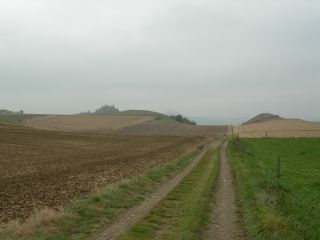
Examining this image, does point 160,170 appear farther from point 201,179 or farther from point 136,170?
point 201,179

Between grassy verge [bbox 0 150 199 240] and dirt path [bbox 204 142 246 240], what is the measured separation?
3152 millimetres

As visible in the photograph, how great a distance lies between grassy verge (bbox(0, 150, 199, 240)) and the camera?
12.2 m

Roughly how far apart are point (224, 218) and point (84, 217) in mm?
4529

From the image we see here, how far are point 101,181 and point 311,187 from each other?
1058 cm

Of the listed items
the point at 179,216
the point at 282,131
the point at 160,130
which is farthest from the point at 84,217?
the point at 160,130

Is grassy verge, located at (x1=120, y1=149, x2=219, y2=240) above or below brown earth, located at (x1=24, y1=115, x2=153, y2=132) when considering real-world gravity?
below

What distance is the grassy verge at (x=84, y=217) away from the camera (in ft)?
39.9

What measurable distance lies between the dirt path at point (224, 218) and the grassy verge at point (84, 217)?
3152mm

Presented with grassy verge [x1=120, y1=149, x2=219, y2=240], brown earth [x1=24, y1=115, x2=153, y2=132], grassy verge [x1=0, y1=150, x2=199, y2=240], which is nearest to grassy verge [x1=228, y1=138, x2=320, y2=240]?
grassy verge [x1=120, y1=149, x2=219, y2=240]

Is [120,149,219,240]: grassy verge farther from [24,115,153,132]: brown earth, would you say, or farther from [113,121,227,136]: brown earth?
[24,115,153,132]: brown earth

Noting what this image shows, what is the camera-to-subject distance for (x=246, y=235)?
12.8 metres

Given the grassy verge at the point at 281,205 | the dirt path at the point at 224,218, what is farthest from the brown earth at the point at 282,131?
the dirt path at the point at 224,218

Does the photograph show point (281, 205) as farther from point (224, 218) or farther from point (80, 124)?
point (80, 124)

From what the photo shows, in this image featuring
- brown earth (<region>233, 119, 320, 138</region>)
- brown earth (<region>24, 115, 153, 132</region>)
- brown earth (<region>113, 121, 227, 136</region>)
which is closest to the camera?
brown earth (<region>233, 119, 320, 138</region>)
